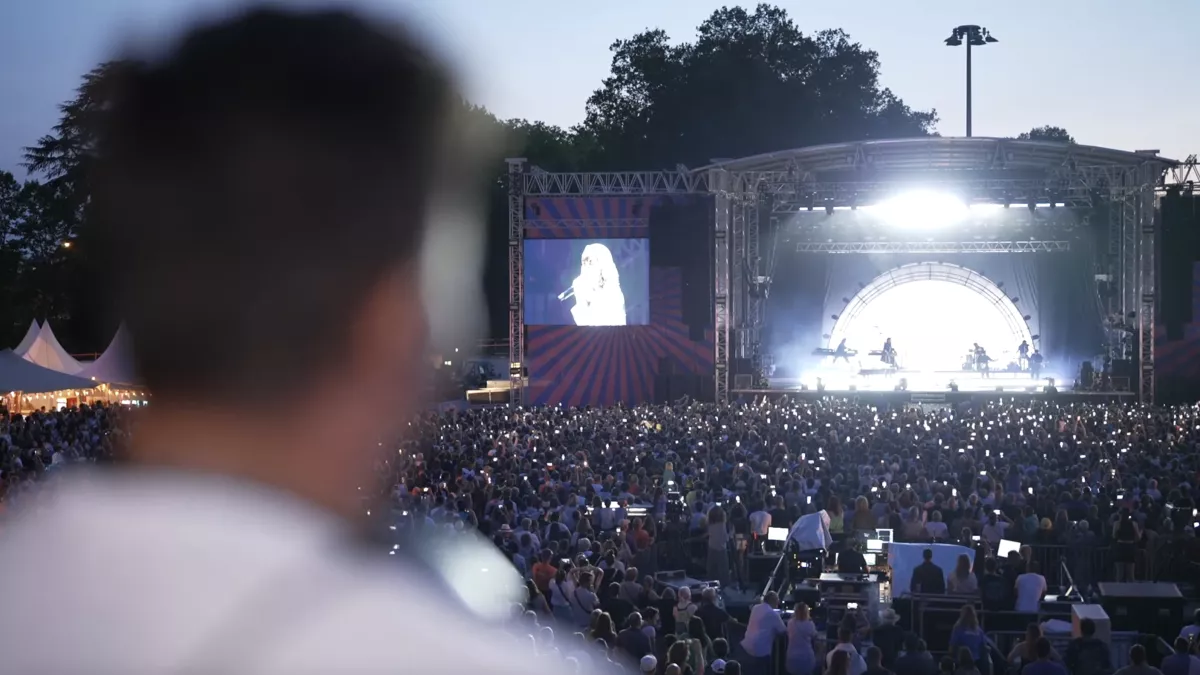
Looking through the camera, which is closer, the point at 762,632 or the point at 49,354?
the point at 762,632

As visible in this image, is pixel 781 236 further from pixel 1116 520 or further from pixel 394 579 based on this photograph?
pixel 394 579

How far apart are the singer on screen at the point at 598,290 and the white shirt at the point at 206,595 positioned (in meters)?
33.3

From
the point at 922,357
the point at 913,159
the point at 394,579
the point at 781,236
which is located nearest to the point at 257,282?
the point at 394,579

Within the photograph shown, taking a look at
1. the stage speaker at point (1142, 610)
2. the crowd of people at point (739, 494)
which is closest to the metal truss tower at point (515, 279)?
the crowd of people at point (739, 494)

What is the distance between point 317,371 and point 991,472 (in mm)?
17502

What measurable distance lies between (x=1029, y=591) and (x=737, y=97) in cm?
4955

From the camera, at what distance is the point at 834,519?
14312 millimetres

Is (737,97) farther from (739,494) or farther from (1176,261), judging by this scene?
(739,494)

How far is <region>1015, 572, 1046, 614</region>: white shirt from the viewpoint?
35.4 ft

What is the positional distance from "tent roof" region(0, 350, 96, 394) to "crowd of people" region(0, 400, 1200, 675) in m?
2.40

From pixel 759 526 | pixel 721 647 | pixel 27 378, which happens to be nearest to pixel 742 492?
pixel 759 526

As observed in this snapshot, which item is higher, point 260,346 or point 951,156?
point 951,156

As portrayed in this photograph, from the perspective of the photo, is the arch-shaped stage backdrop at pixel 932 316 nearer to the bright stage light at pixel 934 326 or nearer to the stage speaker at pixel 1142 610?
the bright stage light at pixel 934 326

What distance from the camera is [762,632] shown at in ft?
31.2
